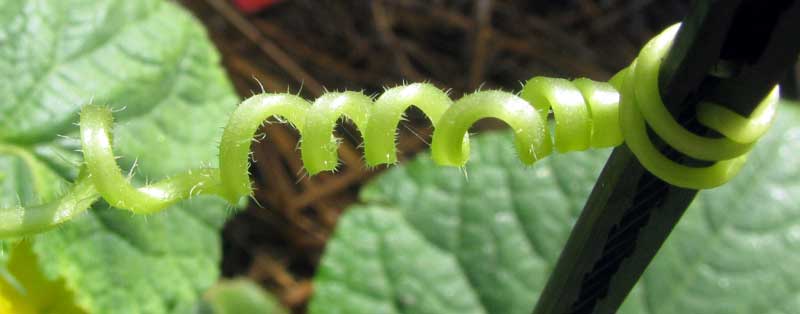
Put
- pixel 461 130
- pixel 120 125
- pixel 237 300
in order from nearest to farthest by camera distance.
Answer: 1. pixel 461 130
2. pixel 120 125
3. pixel 237 300

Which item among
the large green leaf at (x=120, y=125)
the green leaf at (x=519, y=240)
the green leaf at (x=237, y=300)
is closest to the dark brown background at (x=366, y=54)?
the green leaf at (x=237, y=300)

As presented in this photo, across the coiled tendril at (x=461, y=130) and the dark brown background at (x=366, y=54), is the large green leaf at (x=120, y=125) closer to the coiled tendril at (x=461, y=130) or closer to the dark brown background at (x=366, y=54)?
the coiled tendril at (x=461, y=130)

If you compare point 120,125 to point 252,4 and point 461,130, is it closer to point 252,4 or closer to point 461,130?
point 461,130

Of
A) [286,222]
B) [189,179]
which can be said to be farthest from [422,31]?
[189,179]

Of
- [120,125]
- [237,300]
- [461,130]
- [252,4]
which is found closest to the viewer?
[461,130]

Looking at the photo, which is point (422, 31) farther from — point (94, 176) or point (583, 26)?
point (94, 176)

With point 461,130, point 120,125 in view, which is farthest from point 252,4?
point 461,130
